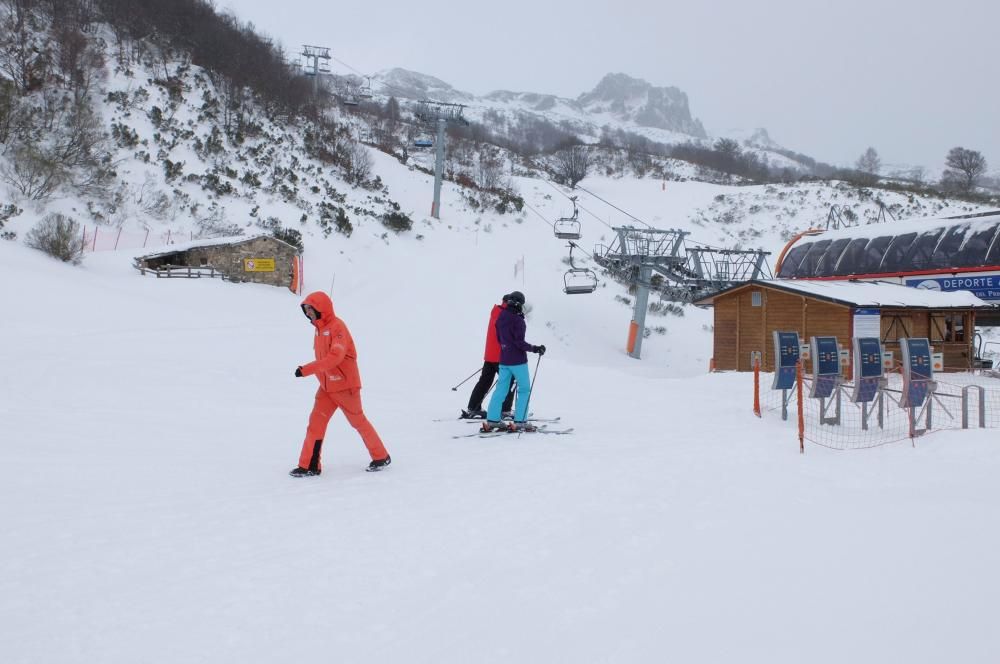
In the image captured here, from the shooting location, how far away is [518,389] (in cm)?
900

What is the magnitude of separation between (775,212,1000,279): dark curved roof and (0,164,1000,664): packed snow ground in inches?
545

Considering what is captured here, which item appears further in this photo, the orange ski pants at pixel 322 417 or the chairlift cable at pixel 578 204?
the chairlift cable at pixel 578 204

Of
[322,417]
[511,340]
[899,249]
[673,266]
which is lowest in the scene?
[322,417]

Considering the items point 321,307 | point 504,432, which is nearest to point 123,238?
point 504,432

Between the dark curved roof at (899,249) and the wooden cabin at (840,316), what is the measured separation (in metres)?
1.49

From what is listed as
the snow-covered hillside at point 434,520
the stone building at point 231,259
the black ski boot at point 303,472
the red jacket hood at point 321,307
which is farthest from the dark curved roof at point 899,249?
the black ski boot at point 303,472

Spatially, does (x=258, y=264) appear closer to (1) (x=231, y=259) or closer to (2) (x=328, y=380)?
(1) (x=231, y=259)

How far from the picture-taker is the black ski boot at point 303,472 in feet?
21.7

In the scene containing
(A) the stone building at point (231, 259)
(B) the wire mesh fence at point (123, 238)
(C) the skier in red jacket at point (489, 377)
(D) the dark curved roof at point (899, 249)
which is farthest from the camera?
(B) the wire mesh fence at point (123, 238)

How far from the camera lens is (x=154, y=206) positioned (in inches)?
1146

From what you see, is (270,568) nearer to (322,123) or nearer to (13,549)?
(13,549)

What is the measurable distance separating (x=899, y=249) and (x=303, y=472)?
73.9 ft

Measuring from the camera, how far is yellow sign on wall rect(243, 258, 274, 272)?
2394cm

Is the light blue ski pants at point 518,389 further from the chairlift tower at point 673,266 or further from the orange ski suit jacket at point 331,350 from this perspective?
the chairlift tower at point 673,266
